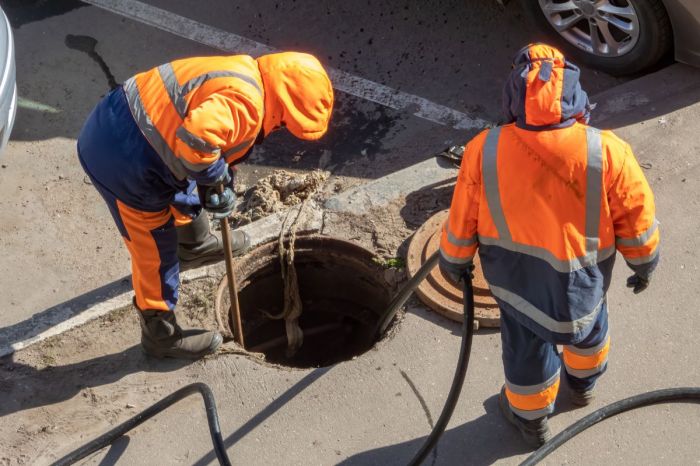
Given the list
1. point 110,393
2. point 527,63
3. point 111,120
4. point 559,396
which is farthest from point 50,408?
point 527,63

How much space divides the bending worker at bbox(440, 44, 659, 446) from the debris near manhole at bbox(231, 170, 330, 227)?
1763 mm

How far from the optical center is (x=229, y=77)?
3.70 m

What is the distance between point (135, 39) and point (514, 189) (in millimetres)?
4017

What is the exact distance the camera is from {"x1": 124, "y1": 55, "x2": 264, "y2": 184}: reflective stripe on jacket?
11.8ft

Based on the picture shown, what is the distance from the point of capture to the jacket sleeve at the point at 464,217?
11.0ft

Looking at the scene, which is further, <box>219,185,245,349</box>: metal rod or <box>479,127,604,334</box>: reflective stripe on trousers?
<box>219,185,245,349</box>: metal rod

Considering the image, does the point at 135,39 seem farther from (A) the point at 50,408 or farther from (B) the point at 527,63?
(B) the point at 527,63

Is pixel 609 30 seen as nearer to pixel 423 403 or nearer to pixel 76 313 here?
pixel 423 403

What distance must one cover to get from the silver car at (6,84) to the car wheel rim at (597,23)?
130 inches

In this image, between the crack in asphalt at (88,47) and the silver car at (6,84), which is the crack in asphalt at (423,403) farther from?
the crack in asphalt at (88,47)

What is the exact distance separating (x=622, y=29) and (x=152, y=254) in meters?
3.31

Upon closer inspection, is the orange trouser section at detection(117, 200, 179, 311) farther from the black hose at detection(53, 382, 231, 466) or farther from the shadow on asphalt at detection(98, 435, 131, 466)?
the shadow on asphalt at detection(98, 435, 131, 466)

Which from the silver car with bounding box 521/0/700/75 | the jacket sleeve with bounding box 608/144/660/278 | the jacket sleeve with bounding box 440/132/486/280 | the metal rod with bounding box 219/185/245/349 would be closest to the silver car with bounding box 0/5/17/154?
the metal rod with bounding box 219/185/245/349

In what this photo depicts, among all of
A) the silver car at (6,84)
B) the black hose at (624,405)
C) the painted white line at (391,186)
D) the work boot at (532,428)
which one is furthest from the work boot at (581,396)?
the silver car at (6,84)
